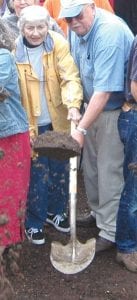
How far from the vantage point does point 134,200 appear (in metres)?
4.46

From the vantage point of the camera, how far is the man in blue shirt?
4.16 metres

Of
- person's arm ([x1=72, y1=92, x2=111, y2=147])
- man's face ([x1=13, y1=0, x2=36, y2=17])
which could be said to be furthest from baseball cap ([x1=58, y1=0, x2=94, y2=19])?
man's face ([x1=13, y1=0, x2=36, y2=17])

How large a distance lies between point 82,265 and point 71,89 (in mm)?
1205

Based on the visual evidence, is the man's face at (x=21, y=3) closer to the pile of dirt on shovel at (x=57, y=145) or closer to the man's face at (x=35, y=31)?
the man's face at (x=35, y=31)

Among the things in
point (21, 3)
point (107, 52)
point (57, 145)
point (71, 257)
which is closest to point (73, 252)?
point (71, 257)

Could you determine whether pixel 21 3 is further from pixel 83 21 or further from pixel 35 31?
pixel 83 21

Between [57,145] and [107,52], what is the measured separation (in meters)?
0.71

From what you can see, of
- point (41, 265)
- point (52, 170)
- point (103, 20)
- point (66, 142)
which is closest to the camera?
point (66, 142)

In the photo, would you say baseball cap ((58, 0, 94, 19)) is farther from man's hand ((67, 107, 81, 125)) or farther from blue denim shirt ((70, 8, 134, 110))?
man's hand ((67, 107, 81, 125))

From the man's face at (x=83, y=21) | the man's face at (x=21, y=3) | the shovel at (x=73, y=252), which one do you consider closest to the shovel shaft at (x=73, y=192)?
the shovel at (x=73, y=252)

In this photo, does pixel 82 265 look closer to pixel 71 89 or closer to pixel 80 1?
pixel 71 89

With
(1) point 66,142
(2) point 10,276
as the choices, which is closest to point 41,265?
(2) point 10,276

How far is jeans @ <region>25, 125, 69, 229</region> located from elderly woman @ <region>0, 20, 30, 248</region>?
0.36 metres

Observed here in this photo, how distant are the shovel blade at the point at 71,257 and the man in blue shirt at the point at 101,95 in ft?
1.84
